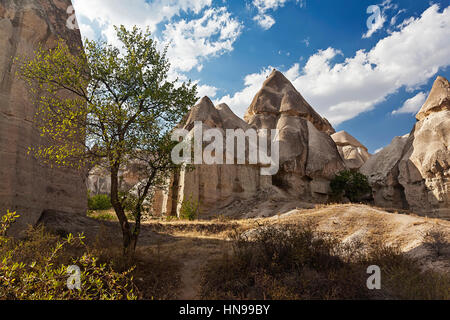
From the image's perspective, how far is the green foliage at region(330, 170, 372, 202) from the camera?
1303 inches

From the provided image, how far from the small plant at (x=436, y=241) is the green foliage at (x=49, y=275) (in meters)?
8.88

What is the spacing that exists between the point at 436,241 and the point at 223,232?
28.1ft

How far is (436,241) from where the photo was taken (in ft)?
32.7

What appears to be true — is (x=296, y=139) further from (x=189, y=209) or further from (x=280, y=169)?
(x=189, y=209)

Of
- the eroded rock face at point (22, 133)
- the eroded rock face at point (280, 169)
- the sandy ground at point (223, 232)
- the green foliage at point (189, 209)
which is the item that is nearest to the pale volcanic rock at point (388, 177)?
the eroded rock face at point (280, 169)

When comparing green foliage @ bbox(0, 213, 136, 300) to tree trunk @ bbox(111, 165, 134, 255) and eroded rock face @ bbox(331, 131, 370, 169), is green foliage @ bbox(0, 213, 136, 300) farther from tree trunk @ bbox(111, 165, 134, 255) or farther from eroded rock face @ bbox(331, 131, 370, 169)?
eroded rock face @ bbox(331, 131, 370, 169)

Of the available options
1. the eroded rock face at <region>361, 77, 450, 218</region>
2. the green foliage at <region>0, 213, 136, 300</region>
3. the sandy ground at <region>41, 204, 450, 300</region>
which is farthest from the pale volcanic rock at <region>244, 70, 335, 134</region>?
the green foliage at <region>0, 213, 136, 300</region>

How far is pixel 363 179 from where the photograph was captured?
34.2 metres

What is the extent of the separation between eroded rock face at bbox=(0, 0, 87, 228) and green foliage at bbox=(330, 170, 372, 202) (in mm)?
27020

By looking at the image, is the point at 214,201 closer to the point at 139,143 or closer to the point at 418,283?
the point at 139,143

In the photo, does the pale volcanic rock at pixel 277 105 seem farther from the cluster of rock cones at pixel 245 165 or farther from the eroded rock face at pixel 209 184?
the eroded rock face at pixel 209 184

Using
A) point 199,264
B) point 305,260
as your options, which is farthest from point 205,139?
point 305,260

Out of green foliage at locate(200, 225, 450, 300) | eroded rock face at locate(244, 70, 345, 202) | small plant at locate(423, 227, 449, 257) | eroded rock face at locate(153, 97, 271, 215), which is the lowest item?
green foliage at locate(200, 225, 450, 300)
